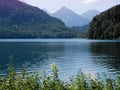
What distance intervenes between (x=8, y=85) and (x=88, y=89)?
689 cm

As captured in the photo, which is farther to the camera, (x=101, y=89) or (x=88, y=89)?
Answer: (x=88, y=89)

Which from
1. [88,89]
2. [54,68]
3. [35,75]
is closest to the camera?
[54,68]

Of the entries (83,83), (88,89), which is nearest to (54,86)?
(83,83)

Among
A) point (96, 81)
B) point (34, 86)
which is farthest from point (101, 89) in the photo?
point (34, 86)

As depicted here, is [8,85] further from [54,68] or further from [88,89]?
[88,89]

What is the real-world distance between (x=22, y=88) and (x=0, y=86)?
172 centimetres

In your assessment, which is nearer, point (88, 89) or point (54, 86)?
point (54, 86)

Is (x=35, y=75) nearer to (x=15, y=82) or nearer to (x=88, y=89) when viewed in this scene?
(x=15, y=82)

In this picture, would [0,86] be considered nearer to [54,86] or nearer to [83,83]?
[54,86]

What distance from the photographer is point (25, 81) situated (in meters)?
25.5

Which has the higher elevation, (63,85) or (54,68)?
(54,68)

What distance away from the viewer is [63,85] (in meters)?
25.9

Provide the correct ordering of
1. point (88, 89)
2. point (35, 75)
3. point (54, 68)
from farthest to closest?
point (88, 89) < point (35, 75) < point (54, 68)

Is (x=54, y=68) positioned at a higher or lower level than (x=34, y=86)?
higher
